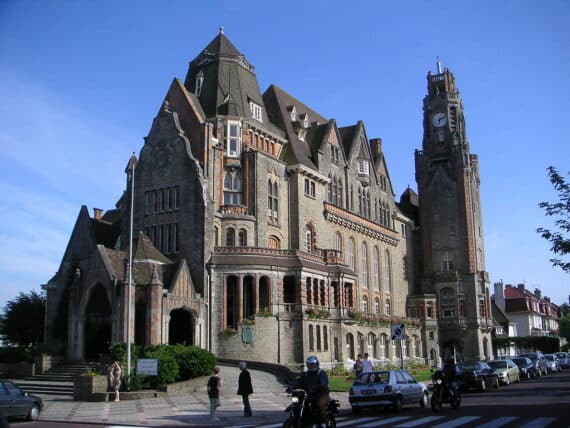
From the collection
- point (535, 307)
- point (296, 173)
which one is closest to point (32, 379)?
point (296, 173)

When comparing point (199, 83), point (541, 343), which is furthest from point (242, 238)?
point (541, 343)

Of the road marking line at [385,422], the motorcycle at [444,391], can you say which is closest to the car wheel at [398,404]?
the motorcycle at [444,391]

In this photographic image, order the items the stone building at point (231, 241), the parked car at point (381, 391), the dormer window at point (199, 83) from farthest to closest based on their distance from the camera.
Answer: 1. the dormer window at point (199, 83)
2. the stone building at point (231, 241)
3. the parked car at point (381, 391)

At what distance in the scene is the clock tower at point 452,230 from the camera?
73.1 metres

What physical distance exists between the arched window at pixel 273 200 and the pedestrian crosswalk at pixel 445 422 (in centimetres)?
3097

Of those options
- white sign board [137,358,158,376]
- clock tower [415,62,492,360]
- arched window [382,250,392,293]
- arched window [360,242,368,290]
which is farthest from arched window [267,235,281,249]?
clock tower [415,62,492,360]

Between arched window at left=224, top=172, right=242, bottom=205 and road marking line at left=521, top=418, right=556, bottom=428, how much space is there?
1310 inches

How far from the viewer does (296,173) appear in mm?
52438

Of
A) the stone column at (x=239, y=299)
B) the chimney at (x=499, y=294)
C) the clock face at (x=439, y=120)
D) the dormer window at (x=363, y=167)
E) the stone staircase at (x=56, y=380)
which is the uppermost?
the clock face at (x=439, y=120)

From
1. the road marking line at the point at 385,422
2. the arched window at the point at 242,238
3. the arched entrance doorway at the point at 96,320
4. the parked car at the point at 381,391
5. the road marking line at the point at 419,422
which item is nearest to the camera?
the road marking line at the point at 419,422

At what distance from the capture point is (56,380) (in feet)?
113

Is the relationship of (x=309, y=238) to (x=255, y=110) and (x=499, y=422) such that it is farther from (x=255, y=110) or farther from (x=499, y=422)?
(x=499, y=422)

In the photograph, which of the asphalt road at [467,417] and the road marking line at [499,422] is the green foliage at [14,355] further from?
the road marking line at [499,422]

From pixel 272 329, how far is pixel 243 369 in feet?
68.0
